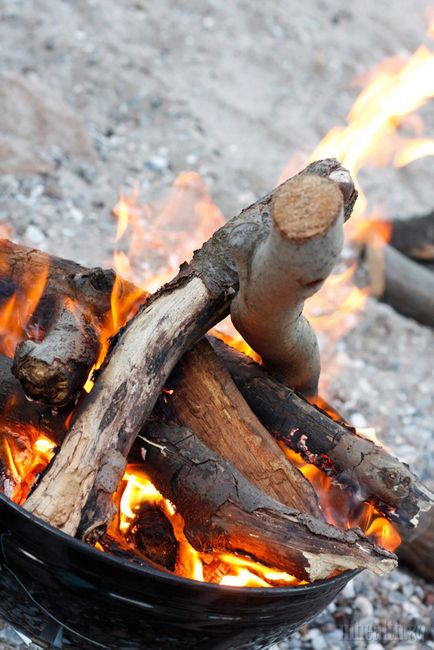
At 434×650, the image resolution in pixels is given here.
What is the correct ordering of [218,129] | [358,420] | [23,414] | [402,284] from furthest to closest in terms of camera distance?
[218,129], [402,284], [358,420], [23,414]

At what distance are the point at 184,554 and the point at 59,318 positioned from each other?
0.66 m

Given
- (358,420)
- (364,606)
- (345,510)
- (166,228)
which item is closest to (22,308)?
(345,510)

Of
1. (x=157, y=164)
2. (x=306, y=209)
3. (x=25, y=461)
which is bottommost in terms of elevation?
(x=25, y=461)

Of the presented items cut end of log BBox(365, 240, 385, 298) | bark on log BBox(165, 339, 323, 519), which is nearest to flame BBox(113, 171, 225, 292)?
cut end of log BBox(365, 240, 385, 298)

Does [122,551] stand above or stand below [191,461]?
below

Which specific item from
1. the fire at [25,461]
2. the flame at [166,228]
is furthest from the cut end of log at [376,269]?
the fire at [25,461]

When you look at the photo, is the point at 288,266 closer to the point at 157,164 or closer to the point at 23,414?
the point at 23,414

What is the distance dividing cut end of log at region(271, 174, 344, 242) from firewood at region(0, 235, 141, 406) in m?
0.61

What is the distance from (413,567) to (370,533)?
43.8 inches

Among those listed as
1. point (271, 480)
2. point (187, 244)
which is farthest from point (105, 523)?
point (187, 244)

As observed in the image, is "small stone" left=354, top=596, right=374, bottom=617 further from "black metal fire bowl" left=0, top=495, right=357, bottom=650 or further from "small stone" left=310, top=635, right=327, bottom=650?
"black metal fire bowl" left=0, top=495, right=357, bottom=650

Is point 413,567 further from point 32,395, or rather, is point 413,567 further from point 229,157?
point 229,157

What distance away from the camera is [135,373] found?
5.69ft

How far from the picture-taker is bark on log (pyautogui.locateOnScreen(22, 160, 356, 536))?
1.55m
